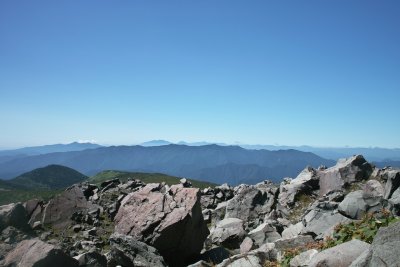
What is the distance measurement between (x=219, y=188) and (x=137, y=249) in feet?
99.3

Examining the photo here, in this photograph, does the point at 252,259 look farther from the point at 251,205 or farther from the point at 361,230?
the point at 251,205

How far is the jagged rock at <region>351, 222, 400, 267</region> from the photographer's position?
9969mm

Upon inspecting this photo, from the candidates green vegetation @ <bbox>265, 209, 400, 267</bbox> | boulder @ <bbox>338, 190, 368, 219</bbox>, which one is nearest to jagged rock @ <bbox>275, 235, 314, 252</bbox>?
green vegetation @ <bbox>265, 209, 400, 267</bbox>

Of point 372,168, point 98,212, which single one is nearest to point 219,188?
point 98,212

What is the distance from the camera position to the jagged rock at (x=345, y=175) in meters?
40.7

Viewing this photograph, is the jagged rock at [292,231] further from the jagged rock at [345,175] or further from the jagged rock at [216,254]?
the jagged rock at [345,175]

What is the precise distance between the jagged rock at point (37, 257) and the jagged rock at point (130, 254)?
8.00ft

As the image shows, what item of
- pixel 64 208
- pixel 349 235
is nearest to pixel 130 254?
pixel 349 235

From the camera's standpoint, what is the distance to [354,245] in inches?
516

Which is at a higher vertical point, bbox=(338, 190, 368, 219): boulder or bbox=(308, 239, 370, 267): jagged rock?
bbox=(308, 239, 370, 267): jagged rock

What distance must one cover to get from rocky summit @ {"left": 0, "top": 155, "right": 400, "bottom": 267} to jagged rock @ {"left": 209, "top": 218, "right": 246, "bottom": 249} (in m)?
0.08

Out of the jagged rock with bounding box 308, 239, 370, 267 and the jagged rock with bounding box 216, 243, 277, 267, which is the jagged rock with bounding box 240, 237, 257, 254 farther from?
the jagged rock with bounding box 308, 239, 370, 267

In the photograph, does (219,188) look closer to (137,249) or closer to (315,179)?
(315,179)

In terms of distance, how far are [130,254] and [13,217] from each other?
15017 millimetres
